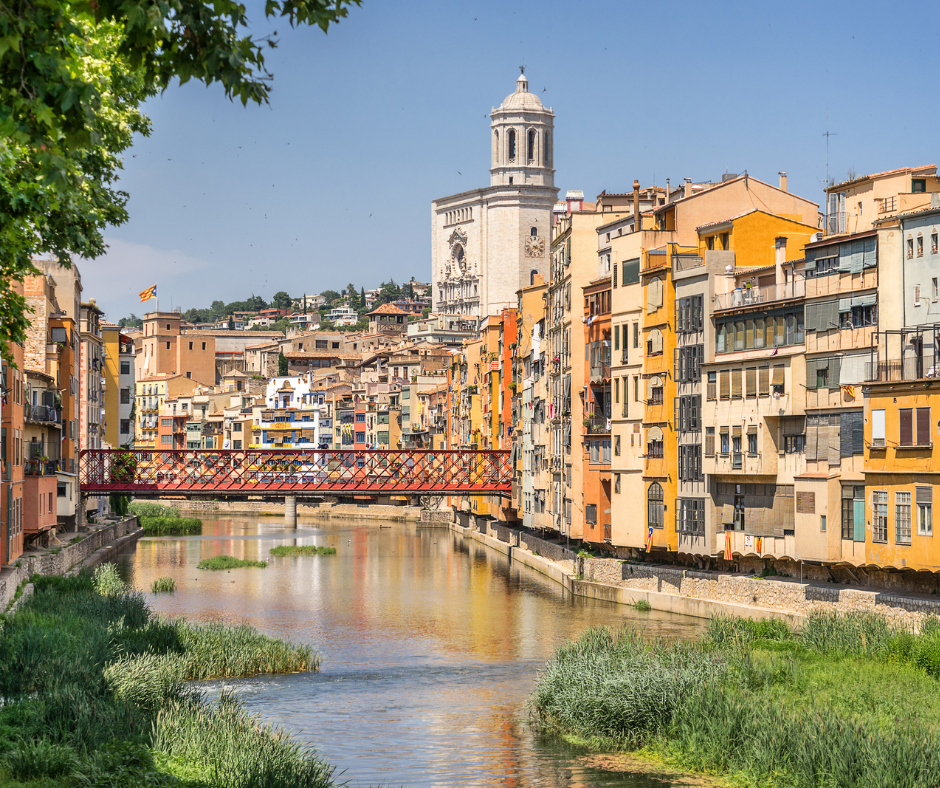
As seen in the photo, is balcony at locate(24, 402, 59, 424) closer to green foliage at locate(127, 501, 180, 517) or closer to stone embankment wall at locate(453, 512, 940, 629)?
stone embankment wall at locate(453, 512, 940, 629)

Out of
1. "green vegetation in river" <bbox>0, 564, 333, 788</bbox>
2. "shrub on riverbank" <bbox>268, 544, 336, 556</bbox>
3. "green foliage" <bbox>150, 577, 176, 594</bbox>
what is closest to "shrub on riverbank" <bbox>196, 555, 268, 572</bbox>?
"shrub on riverbank" <bbox>268, 544, 336, 556</bbox>

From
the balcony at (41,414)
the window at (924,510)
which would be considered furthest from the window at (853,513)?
the balcony at (41,414)

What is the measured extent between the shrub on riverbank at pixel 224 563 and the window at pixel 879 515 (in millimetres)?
37555

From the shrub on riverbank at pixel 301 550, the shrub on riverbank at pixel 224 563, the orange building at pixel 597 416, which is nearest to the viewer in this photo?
the orange building at pixel 597 416

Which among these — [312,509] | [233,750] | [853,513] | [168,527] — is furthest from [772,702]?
[312,509]

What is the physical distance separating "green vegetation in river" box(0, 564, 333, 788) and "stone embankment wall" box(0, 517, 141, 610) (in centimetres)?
637

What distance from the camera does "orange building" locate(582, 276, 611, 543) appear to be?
53812 millimetres

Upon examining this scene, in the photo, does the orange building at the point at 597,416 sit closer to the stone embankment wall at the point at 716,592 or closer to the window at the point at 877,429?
the stone embankment wall at the point at 716,592

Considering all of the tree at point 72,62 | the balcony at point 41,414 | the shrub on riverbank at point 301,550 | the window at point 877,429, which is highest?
the tree at point 72,62

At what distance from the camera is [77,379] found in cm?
7194

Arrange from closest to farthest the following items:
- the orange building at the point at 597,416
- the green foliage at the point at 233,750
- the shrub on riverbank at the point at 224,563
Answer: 1. the green foliage at the point at 233,750
2. the orange building at the point at 597,416
3. the shrub on riverbank at the point at 224,563

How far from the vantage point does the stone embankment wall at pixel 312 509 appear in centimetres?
11149

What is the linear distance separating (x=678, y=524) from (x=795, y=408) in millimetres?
7735

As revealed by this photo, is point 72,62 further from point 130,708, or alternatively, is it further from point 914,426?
point 914,426
